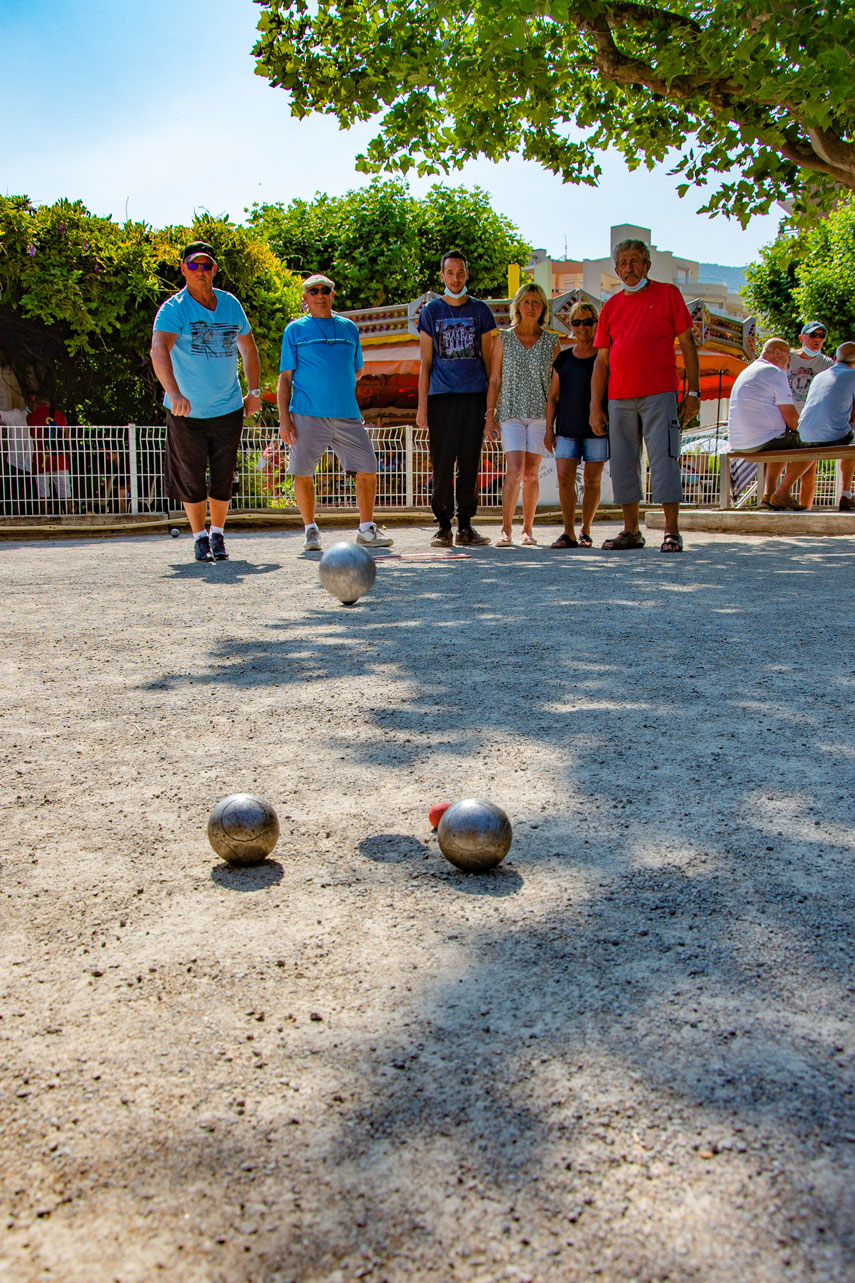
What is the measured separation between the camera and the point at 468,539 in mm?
9281

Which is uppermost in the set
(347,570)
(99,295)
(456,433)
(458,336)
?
(99,295)

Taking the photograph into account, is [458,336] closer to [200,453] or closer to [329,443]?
[329,443]

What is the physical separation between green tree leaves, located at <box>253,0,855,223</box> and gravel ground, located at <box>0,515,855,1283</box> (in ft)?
22.8

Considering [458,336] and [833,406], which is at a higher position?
[458,336]

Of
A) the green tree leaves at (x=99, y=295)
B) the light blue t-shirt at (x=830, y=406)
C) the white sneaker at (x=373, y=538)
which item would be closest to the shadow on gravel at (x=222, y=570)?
the white sneaker at (x=373, y=538)

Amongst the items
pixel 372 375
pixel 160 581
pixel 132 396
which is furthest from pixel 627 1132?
pixel 372 375

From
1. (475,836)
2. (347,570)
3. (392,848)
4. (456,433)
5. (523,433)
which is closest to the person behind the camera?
(475,836)

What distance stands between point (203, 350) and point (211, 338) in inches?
4.4

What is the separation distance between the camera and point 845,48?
765 cm

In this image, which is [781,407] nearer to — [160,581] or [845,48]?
[845,48]

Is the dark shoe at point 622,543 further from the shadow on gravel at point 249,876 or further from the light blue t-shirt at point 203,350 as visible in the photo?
the shadow on gravel at point 249,876

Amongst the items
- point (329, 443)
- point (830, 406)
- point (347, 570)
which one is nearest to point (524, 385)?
point (329, 443)

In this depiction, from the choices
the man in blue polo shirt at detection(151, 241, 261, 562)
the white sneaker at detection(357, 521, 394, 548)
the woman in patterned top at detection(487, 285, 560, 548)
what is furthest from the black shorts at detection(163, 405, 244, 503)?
the woman in patterned top at detection(487, 285, 560, 548)

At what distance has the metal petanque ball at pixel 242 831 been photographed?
7.23 feet
